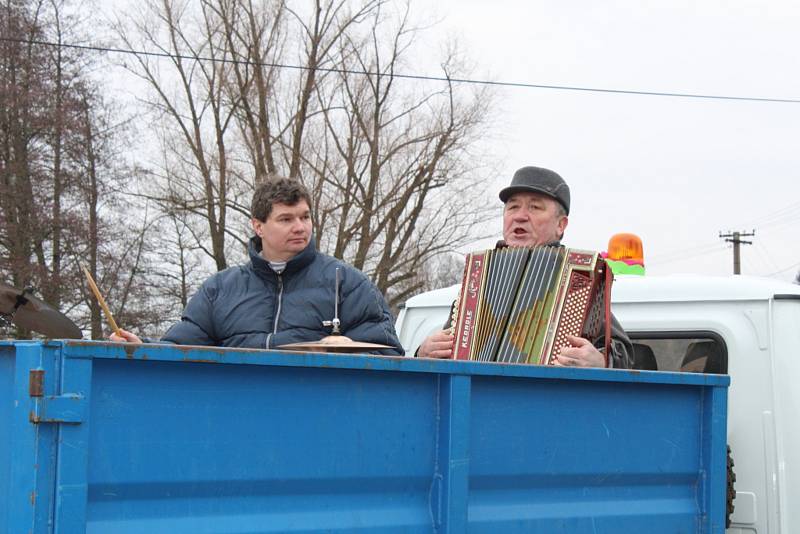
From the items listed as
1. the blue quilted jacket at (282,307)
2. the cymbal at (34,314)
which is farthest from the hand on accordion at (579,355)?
the cymbal at (34,314)

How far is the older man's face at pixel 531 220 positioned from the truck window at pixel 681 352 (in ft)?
1.75

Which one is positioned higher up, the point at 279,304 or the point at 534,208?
the point at 534,208

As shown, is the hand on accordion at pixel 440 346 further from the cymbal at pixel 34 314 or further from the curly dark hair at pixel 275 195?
the cymbal at pixel 34 314

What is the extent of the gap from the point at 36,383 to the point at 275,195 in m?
1.88

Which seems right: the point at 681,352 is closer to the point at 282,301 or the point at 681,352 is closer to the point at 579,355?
the point at 579,355

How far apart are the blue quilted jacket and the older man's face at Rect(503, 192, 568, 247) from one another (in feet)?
2.21

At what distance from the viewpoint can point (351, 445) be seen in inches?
99.9

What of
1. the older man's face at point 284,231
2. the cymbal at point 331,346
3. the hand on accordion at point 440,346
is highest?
the older man's face at point 284,231

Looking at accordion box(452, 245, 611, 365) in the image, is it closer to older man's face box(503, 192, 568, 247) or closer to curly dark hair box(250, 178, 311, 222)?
older man's face box(503, 192, 568, 247)

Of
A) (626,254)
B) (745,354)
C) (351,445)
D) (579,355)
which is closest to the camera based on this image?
(351,445)

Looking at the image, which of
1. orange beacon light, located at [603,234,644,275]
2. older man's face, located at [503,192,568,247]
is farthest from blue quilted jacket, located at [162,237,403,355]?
orange beacon light, located at [603,234,644,275]

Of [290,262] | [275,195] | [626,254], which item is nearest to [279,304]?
[290,262]

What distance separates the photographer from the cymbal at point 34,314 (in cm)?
351

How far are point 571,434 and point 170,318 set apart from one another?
2172 cm
